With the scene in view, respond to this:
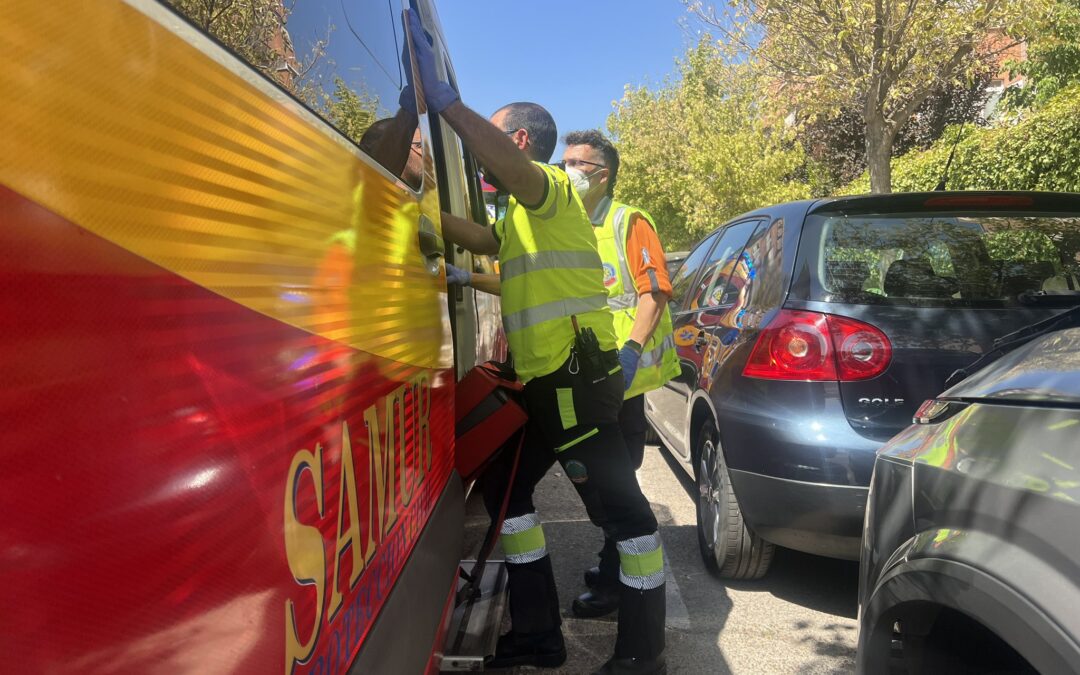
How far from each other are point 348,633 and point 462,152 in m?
3.39

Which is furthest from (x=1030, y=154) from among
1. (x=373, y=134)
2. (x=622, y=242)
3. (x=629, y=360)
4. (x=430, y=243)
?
(x=373, y=134)

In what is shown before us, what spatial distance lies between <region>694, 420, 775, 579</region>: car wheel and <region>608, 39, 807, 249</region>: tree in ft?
48.2

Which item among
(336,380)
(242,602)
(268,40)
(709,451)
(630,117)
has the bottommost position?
(709,451)

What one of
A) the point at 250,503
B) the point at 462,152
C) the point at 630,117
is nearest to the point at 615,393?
the point at 250,503

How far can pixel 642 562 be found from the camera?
247 centimetres

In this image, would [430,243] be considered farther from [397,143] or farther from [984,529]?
[984,529]

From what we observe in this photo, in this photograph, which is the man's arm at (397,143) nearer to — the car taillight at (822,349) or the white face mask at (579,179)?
the white face mask at (579,179)

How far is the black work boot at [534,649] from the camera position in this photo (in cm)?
261

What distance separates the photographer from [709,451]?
11.9 feet

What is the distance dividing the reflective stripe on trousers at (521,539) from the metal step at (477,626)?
0.67ft

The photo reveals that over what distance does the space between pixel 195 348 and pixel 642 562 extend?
1.90 m

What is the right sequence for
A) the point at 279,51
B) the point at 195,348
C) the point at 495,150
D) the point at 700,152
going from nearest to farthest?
1. the point at 195,348
2. the point at 279,51
3. the point at 495,150
4. the point at 700,152

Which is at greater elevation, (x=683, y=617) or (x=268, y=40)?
(x=268, y=40)

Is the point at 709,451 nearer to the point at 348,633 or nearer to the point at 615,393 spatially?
the point at 615,393
